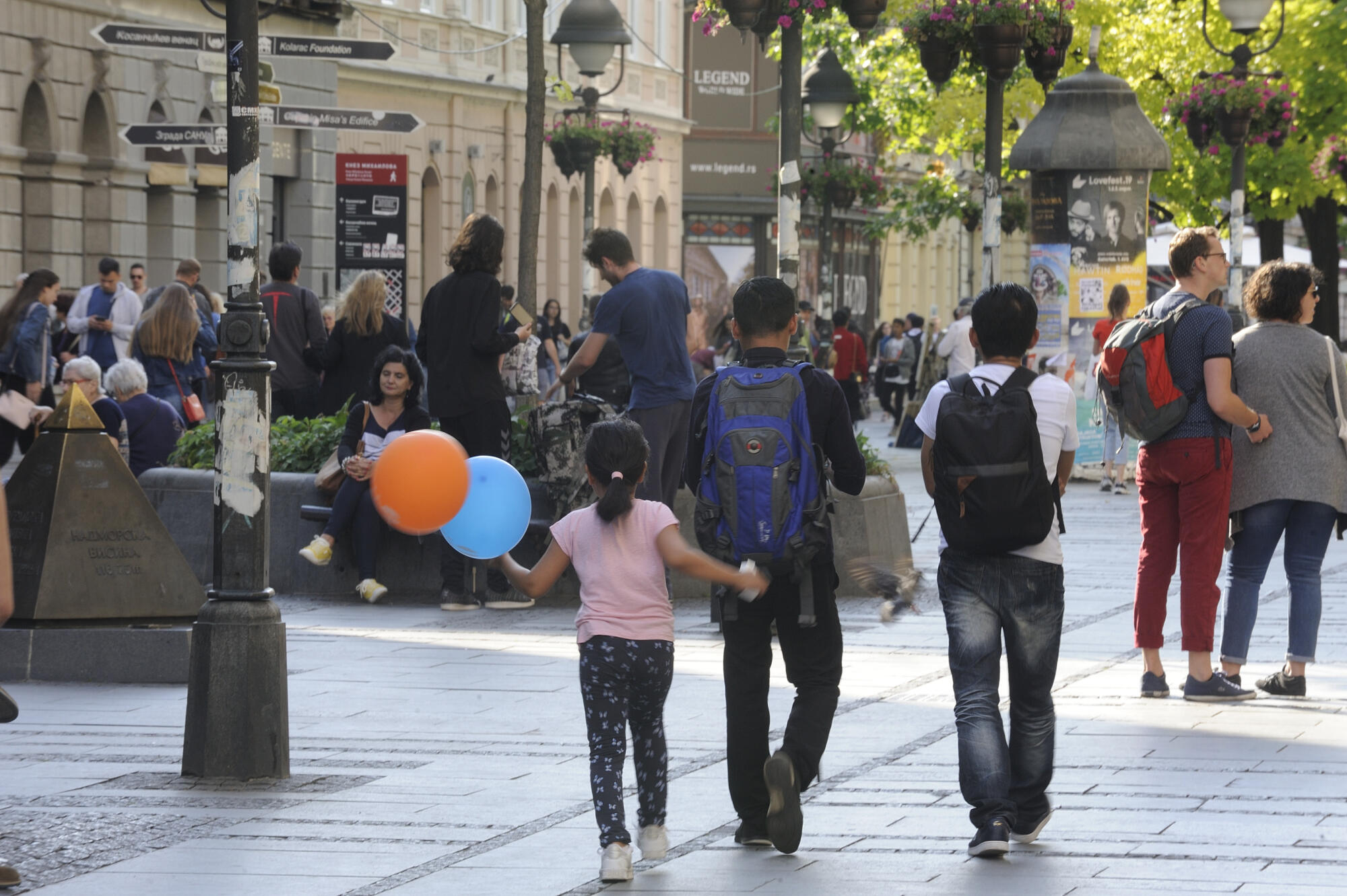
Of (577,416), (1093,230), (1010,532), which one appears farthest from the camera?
(1093,230)

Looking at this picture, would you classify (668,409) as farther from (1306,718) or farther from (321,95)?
(321,95)

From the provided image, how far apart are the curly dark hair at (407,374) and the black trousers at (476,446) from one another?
210 mm

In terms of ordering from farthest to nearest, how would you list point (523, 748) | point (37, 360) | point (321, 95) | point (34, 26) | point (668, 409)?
1. point (321, 95)
2. point (34, 26)
3. point (37, 360)
4. point (668, 409)
5. point (523, 748)

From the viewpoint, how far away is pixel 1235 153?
27141 millimetres

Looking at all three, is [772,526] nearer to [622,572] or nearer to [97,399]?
[622,572]

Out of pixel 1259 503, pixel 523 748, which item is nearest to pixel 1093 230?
pixel 1259 503

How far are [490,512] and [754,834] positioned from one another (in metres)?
1.19

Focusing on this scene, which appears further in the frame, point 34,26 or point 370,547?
point 34,26

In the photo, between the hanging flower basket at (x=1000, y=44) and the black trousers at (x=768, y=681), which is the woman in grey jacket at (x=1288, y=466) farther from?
the hanging flower basket at (x=1000, y=44)

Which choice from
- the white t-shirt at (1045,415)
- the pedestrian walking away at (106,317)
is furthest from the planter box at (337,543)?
the pedestrian walking away at (106,317)

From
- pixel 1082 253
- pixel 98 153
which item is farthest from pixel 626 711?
pixel 98 153

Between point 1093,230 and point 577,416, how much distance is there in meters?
10.2

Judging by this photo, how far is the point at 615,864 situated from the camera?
620 cm

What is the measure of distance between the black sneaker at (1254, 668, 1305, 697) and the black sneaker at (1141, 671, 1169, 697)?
444 millimetres
